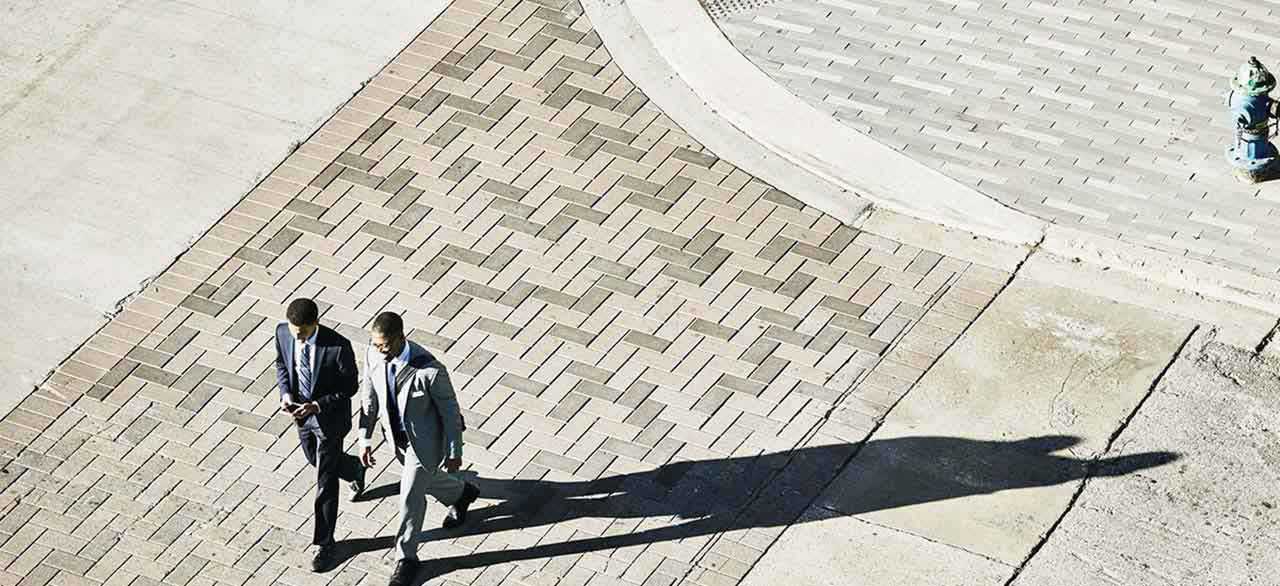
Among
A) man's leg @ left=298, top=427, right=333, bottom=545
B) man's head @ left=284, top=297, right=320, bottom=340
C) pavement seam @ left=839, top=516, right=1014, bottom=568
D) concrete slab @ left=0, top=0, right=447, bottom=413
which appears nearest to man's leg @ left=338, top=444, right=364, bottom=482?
man's leg @ left=298, top=427, right=333, bottom=545

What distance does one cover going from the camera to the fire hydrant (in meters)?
12.8

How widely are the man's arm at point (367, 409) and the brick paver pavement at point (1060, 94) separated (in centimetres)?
451

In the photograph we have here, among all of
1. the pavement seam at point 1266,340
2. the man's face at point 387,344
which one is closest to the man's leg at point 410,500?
the man's face at point 387,344

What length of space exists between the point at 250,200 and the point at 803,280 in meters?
3.59

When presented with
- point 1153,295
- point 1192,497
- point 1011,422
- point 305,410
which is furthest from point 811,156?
point 305,410

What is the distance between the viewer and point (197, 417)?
38.9ft

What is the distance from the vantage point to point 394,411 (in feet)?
34.1

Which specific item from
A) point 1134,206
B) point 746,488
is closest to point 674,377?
point 746,488

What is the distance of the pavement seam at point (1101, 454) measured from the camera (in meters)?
10.8

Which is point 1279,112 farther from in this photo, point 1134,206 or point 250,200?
point 250,200

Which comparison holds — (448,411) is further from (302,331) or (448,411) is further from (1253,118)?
(1253,118)

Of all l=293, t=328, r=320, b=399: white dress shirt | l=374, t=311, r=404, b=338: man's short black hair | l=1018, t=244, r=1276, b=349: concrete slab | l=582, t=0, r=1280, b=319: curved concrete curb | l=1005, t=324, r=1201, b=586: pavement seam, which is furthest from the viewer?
→ l=582, t=0, r=1280, b=319: curved concrete curb

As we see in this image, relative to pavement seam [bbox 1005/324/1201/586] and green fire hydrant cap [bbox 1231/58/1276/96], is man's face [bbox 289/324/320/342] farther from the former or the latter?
green fire hydrant cap [bbox 1231/58/1276/96]

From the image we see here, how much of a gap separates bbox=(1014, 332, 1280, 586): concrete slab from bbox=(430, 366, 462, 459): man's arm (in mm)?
2915
